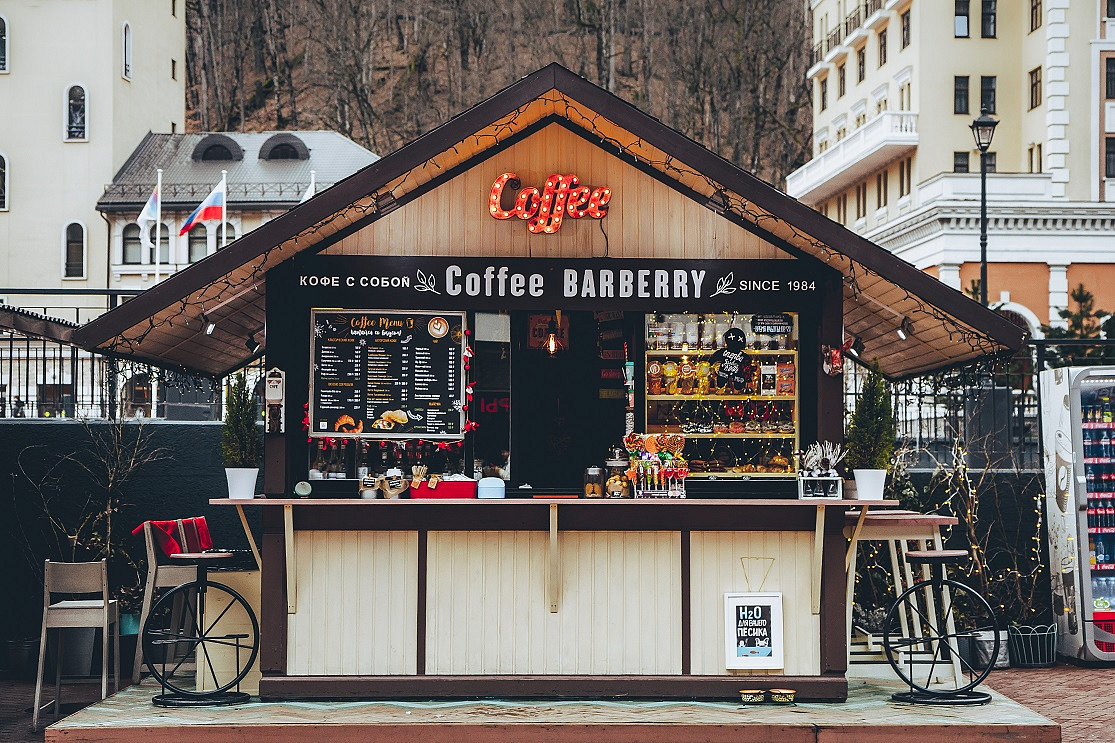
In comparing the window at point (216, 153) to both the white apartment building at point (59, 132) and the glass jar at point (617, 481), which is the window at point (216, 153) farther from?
the glass jar at point (617, 481)

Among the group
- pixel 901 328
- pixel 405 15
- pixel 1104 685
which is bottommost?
pixel 1104 685

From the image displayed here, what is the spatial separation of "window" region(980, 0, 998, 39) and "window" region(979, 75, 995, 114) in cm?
144

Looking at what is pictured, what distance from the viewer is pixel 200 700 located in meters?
9.05

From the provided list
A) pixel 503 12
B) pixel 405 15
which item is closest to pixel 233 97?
pixel 405 15

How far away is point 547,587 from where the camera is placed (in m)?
9.25

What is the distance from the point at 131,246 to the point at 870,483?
48.5 meters

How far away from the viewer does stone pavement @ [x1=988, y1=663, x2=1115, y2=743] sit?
30.8 feet

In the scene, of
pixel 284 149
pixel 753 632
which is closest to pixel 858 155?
pixel 284 149

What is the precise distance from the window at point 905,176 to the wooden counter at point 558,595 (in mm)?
38615

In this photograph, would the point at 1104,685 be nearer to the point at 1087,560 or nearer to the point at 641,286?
the point at 1087,560

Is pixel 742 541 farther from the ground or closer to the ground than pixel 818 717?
farther from the ground

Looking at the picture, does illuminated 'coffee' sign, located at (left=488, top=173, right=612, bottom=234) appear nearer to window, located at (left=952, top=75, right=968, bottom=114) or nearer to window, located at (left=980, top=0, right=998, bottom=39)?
window, located at (left=952, top=75, right=968, bottom=114)

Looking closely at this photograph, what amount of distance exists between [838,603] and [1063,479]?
12.8 ft

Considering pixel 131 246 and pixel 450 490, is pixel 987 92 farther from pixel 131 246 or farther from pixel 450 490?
pixel 450 490
